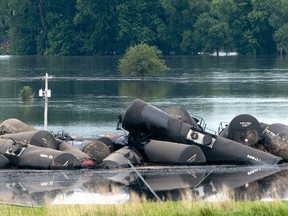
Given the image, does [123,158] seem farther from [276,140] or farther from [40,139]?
[276,140]

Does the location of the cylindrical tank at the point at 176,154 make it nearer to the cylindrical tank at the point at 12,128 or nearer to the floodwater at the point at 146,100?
the floodwater at the point at 146,100

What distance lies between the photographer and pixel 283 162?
131 feet

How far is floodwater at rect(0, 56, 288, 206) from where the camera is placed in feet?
107

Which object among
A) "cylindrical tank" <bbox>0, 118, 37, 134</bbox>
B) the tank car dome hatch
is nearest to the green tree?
"cylindrical tank" <bbox>0, 118, 37, 134</bbox>

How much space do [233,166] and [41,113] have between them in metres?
59.9

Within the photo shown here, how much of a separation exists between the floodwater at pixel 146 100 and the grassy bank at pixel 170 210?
3.92m

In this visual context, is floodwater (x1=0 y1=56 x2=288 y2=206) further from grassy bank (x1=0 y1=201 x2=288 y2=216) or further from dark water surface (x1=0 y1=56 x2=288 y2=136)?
grassy bank (x1=0 y1=201 x2=288 y2=216)

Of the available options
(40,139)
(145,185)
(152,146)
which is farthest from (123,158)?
(145,185)

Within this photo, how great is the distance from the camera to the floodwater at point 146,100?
32719 mm

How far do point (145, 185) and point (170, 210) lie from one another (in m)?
10.5

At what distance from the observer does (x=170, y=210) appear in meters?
23.4

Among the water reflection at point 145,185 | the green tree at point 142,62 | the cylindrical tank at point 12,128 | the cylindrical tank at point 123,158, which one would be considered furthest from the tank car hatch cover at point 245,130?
the green tree at point 142,62

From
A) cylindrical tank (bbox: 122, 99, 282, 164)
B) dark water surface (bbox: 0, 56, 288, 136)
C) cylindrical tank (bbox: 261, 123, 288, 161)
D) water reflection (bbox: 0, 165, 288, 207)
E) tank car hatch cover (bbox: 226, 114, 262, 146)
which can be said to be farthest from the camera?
dark water surface (bbox: 0, 56, 288, 136)

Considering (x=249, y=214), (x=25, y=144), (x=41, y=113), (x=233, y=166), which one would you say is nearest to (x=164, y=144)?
(x=233, y=166)
